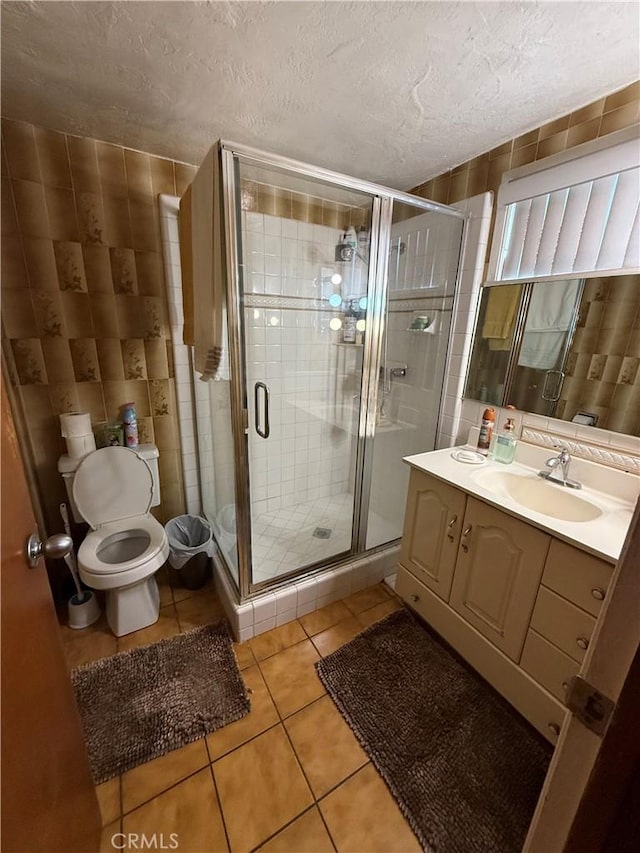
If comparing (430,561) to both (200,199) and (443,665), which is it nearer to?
(443,665)

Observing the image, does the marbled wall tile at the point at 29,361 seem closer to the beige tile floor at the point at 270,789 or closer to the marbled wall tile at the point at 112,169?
the marbled wall tile at the point at 112,169

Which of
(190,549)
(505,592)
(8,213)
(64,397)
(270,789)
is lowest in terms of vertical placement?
→ (270,789)

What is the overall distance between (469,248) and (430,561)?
1.62 m

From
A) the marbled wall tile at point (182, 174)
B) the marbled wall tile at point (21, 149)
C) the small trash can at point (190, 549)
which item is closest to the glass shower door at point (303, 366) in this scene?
the small trash can at point (190, 549)

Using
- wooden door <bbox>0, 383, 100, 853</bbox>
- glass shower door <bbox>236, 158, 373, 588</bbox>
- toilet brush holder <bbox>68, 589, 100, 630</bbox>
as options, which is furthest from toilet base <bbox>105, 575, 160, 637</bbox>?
wooden door <bbox>0, 383, 100, 853</bbox>

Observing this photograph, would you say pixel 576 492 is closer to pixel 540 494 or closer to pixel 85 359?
pixel 540 494

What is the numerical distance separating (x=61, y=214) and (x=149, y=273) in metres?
0.41

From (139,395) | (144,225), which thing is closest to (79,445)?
(139,395)

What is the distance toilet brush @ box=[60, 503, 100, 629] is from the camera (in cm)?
167

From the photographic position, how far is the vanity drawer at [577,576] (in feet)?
3.34

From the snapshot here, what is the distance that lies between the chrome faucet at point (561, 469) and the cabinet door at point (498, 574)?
16.3 inches

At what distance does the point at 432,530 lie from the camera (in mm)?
1565

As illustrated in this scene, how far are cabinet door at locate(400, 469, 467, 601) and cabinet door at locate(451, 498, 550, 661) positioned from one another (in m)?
0.05

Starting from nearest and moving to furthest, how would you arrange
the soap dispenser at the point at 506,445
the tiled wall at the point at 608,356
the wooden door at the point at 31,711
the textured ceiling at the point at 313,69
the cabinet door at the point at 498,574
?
the wooden door at the point at 31,711 → the textured ceiling at the point at 313,69 → the cabinet door at the point at 498,574 → the tiled wall at the point at 608,356 → the soap dispenser at the point at 506,445
